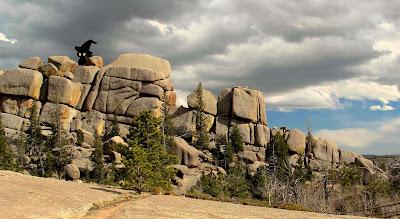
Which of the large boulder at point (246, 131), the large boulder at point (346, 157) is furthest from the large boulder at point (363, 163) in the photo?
the large boulder at point (246, 131)

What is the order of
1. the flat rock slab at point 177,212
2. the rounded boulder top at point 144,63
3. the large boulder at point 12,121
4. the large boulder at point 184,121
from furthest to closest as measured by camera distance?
the rounded boulder top at point 144,63 → the large boulder at point 184,121 → the large boulder at point 12,121 → the flat rock slab at point 177,212

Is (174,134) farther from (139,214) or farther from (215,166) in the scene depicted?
(139,214)

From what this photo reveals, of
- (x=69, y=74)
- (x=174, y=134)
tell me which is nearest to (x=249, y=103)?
(x=174, y=134)

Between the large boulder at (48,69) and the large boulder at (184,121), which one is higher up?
the large boulder at (48,69)

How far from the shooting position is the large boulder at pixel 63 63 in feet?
385

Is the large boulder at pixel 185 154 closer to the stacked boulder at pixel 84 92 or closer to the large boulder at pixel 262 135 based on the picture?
the stacked boulder at pixel 84 92

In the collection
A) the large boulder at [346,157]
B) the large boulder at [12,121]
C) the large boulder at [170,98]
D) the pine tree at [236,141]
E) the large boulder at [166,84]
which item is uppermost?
the large boulder at [166,84]

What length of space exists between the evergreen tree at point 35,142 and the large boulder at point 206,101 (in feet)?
128

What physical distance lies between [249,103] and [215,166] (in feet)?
85.4

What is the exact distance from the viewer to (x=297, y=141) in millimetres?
116938

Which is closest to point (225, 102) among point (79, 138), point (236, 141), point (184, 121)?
point (184, 121)

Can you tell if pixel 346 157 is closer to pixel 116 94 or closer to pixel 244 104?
pixel 244 104

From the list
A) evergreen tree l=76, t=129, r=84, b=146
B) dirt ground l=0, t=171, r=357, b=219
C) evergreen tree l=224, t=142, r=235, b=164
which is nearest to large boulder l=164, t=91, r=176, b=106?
evergreen tree l=224, t=142, r=235, b=164

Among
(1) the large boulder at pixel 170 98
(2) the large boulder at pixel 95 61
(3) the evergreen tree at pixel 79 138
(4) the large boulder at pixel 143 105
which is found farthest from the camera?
(2) the large boulder at pixel 95 61
